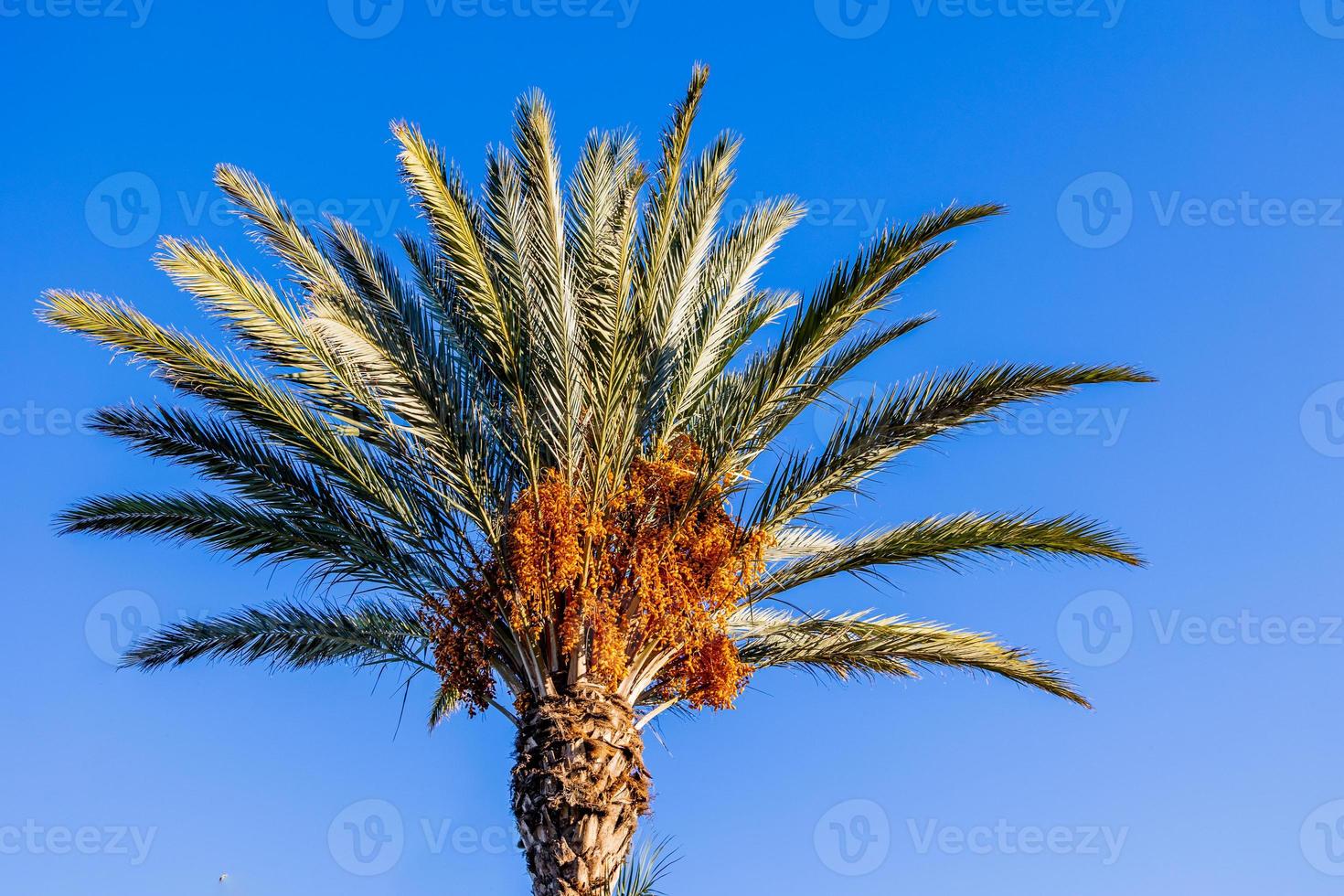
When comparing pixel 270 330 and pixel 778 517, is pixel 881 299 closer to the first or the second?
pixel 778 517

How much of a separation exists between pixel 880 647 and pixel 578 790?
3.13m

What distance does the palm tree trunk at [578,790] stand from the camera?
9.55 metres

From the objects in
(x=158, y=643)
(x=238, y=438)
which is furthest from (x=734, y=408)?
(x=158, y=643)

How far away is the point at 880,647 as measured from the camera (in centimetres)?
1127

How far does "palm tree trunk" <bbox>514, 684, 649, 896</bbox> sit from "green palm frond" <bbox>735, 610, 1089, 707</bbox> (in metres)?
1.84

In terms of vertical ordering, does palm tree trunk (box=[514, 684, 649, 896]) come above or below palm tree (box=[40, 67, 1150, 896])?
below

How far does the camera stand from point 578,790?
961cm

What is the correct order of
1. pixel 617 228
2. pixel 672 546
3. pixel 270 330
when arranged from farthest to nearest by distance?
1. pixel 617 228
2. pixel 672 546
3. pixel 270 330

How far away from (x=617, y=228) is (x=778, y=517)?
3005 mm

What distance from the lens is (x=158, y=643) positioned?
1198 cm

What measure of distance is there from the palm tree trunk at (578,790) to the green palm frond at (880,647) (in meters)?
1.84

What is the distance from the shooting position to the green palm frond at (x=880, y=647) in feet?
36.9

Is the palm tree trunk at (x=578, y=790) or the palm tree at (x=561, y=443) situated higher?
the palm tree at (x=561, y=443)

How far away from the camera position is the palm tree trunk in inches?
376
